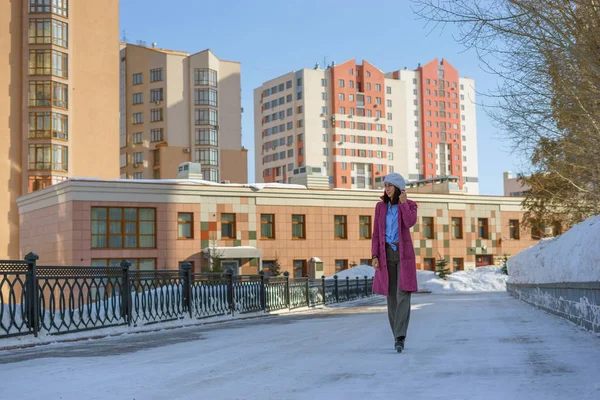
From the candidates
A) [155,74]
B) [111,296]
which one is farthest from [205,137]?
[111,296]

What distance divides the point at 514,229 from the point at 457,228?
5979 mm

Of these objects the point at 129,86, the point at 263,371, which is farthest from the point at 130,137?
the point at 263,371

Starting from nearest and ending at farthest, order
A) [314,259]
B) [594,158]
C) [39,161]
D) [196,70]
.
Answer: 1. [594,158]
2. [314,259]
3. [39,161]
4. [196,70]

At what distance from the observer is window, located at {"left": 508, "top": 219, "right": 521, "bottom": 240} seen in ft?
210

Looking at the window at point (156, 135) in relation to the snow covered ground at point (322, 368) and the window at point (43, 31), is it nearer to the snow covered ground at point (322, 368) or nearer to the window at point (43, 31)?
the window at point (43, 31)

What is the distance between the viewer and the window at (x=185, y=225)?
1908 inches

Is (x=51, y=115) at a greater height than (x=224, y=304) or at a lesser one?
greater

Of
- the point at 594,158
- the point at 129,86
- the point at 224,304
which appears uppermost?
the point at 129,86

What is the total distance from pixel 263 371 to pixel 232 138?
78.2 meters

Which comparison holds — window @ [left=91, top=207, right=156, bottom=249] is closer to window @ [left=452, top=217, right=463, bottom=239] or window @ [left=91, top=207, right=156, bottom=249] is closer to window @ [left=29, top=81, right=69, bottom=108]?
window @ [left=29, top=81, right=69, bottom=108]

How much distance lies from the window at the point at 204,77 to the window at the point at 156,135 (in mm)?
6491

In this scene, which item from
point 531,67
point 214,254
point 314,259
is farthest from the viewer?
point 314,259

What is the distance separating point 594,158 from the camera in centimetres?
1648

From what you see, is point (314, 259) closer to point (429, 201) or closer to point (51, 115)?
point (429, 201)
